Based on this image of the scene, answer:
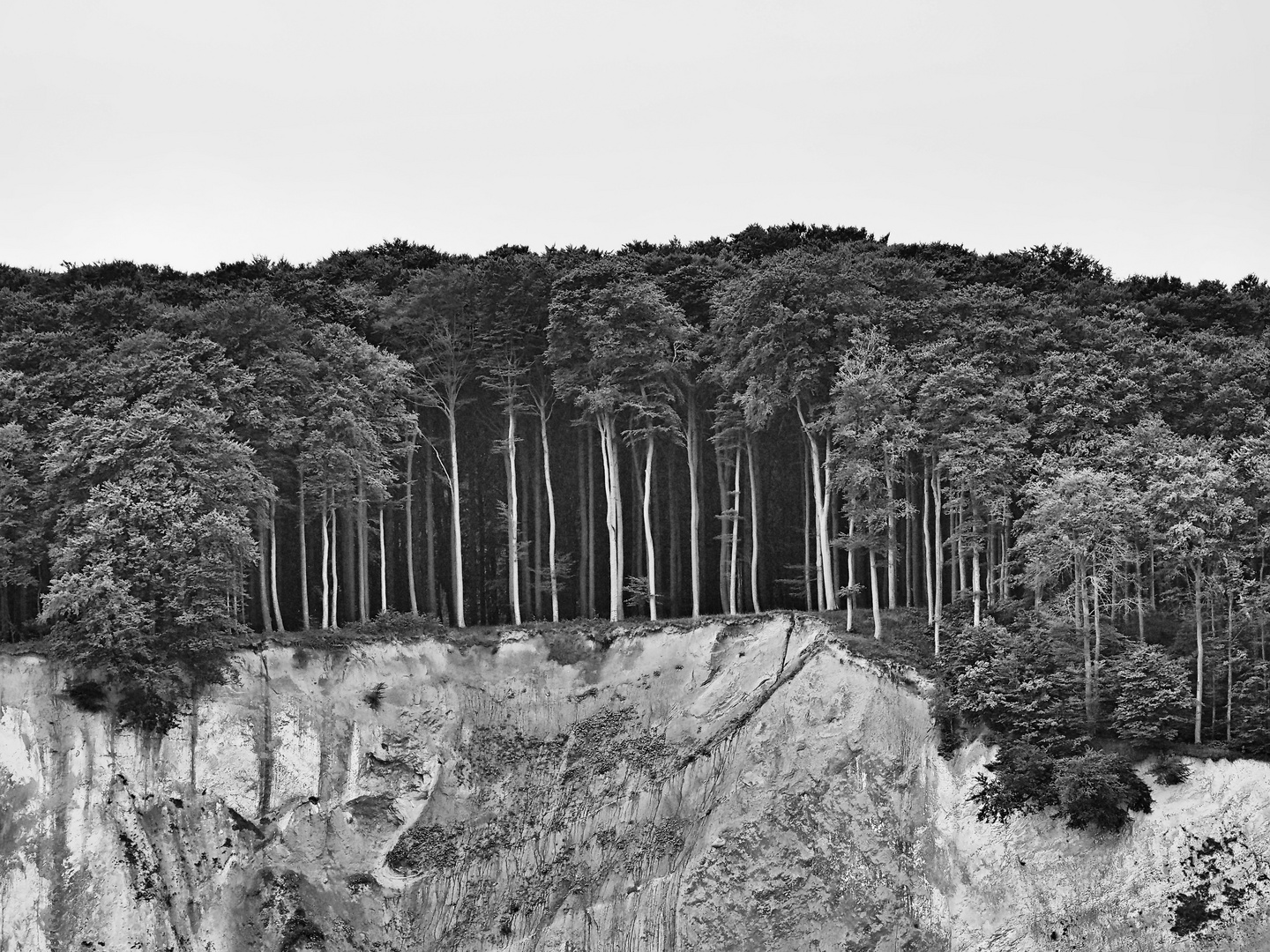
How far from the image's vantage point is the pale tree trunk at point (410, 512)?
5462cm

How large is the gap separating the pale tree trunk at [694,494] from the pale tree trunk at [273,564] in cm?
1617

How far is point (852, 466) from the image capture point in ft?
163

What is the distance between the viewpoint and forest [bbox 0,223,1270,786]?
4544 centimetres

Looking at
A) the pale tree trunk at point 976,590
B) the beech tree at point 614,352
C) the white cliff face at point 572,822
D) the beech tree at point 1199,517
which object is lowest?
the white cliff face at point 572,822

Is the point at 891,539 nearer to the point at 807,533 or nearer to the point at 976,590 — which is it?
the point at 976,590

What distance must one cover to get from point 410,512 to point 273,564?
6623 millimetres

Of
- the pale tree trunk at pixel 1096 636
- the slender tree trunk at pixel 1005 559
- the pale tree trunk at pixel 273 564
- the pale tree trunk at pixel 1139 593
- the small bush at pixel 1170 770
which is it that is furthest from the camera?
the pale tree trunk at pixel 273 564

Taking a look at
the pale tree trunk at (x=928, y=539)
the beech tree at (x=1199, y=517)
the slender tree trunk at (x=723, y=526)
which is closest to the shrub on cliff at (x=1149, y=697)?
the beech tree at (x=1199, y=517)

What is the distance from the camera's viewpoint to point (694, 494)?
55.8m

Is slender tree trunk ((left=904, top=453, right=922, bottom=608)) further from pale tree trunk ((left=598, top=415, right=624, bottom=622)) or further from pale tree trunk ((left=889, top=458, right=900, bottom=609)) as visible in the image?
pale tree trunk ((left=598, top=415, right=624, bottom=622))

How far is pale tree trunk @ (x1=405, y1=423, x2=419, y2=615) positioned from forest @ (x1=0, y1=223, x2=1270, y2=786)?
16.7 inches

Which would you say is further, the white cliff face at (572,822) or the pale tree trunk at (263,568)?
the pale tree trunk at (263,568)

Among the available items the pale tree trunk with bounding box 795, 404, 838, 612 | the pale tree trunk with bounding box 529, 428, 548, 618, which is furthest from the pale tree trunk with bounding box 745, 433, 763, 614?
the pale tree trunk with bounding box 529, 428, 548, 618

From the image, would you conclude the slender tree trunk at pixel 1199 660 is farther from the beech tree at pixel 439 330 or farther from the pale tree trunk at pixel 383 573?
the pale tree trunk at pixel 383 573
